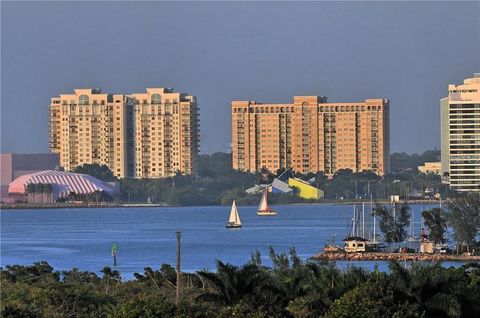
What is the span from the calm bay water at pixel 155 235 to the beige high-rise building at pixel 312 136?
31.2 feet

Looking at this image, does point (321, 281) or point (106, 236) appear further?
point (106, 236)

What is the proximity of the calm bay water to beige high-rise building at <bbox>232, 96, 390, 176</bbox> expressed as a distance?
9.51 m

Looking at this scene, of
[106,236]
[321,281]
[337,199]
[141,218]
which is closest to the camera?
[321,281]

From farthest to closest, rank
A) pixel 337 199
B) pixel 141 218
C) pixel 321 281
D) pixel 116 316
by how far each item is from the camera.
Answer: pixel 337 199 → pixel 141 218 → pixel 321 281 → pixel 116 316

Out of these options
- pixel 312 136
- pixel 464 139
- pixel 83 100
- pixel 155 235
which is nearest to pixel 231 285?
pixel 155 235

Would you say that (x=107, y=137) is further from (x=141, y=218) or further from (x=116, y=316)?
(x=116, y=316)

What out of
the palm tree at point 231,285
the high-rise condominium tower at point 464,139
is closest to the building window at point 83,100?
the high-rise condominium tower at point 464,139

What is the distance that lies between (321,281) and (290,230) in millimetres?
55986

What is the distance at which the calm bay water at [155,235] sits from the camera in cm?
5051

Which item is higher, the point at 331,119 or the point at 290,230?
the point at 331,119

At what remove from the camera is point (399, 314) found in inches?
739

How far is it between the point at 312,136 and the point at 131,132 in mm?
15248


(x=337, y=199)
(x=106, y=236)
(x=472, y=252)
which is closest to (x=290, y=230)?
(x=106, y=236)

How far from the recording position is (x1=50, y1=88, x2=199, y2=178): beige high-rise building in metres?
131
